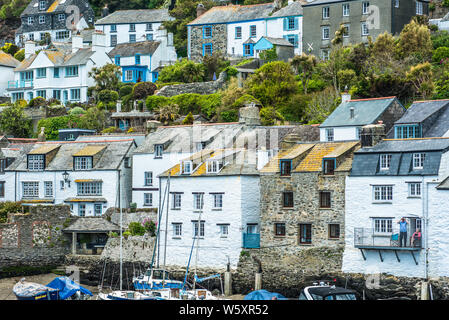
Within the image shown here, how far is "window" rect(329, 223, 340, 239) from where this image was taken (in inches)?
1713

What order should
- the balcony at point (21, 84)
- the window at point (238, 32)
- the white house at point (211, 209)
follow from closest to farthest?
the white house at point (211, 209) < the window at point (238, 32) < the balcony at point (21, 84)

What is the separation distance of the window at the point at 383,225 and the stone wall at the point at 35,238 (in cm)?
2082

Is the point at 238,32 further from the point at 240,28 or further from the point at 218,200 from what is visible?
the point at 218,200

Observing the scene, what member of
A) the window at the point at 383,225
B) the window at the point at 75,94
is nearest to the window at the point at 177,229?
the window at the point at 383,225

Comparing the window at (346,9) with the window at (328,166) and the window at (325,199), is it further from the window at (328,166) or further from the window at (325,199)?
the window at (325,199)

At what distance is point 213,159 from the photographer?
4847 cm

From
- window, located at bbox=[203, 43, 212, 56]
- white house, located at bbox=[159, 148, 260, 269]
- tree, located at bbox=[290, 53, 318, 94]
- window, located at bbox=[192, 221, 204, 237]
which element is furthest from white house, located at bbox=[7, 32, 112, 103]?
window, located at bbox=[192, 221, 204, 237]

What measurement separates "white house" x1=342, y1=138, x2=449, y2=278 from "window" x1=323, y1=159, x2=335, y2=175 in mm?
1160

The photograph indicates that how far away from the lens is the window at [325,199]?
43875 mm

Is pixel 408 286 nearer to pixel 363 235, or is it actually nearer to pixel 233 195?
pixel 363 235

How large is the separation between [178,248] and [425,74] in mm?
21619

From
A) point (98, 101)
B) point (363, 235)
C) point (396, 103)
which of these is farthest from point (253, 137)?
point (98, 101)

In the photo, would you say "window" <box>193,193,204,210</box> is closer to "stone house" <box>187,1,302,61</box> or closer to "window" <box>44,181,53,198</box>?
"window" <box>44,181,53,198</box>

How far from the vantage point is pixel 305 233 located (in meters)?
44.6
